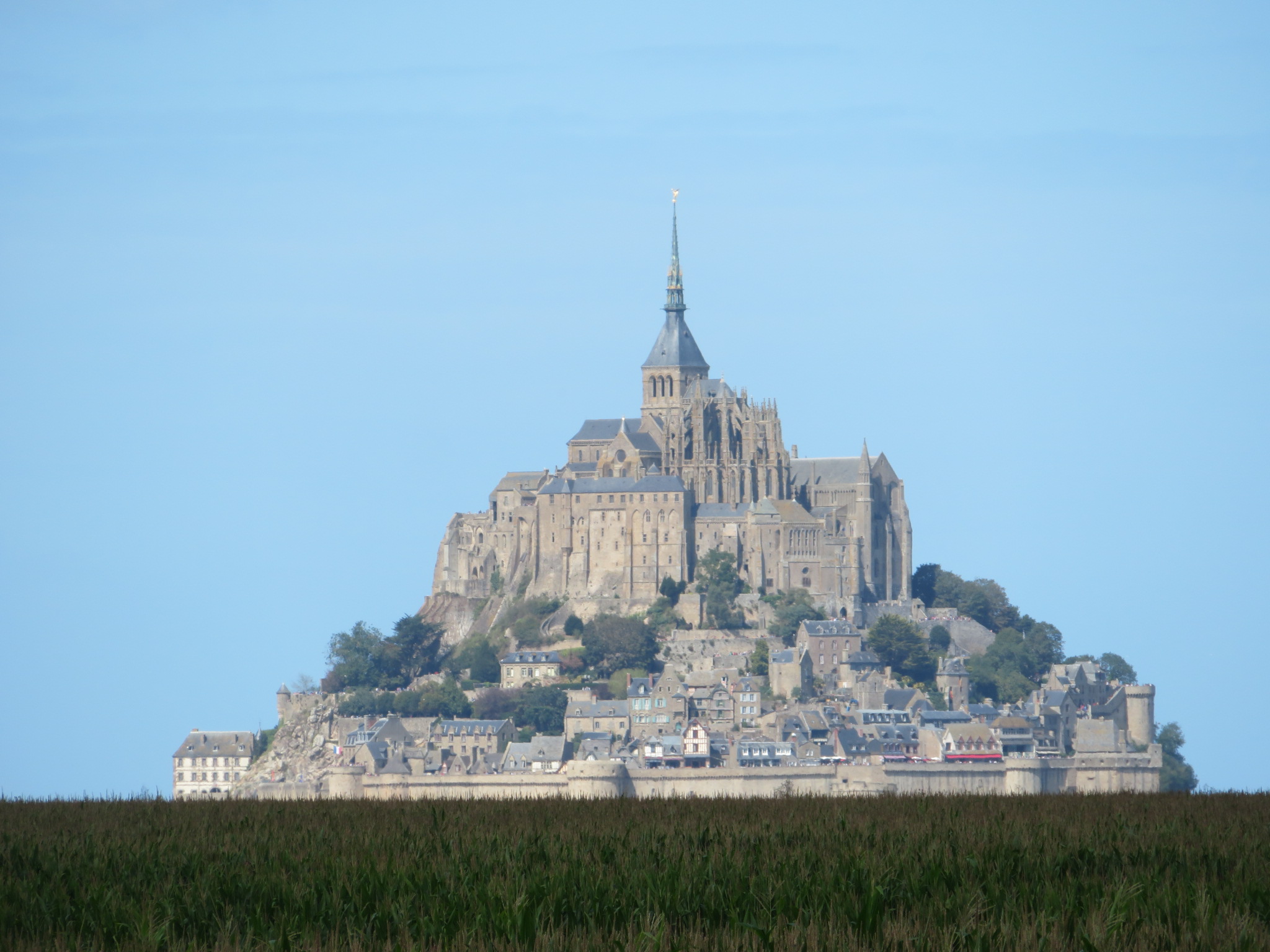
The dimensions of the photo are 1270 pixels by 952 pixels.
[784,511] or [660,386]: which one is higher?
[660,386]

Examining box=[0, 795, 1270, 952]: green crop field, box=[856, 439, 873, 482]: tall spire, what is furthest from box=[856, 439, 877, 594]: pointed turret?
box=[0, 795, 1270, 952]: green crop field

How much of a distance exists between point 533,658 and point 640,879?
89.3 m

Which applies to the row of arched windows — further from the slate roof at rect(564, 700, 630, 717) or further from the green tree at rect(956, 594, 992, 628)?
A: the slate roof at rect(564, 700, 630, 717)

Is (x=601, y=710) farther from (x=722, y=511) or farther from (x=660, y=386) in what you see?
(x=660, y=386)

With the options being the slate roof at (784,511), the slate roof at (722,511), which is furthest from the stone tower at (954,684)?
the slate roof at (722,511)

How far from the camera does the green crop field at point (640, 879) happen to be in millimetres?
24250

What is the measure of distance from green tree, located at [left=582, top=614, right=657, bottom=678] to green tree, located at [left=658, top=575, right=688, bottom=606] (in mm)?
2732

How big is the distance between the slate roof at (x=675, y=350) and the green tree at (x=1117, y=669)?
29630mm

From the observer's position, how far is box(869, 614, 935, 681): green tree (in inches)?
4454

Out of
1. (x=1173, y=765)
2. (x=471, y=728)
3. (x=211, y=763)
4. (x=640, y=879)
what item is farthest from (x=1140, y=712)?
(x=640, y=879)

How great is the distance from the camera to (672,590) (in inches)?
4673

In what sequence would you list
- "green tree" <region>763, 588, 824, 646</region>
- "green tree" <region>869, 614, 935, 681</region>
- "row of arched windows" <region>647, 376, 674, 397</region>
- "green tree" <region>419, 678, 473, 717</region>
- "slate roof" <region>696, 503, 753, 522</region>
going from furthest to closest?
"row of arched windows" <region>647, 376, 674, 397</region> → "slate roof" <region>696, 503, 753, 522</region> → "green tree" <region>763, 588, 824, 646</region> → "green tree" <region>419, 678, 473, 717</region> → "green tree" <region>869, 614, 935, 681</region>

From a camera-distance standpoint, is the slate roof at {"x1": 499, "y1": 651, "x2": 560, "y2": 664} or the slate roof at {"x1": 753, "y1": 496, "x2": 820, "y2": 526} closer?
the slate roof at {"x1": 499, "y1": 651, "x2": 560, "y2": 664}

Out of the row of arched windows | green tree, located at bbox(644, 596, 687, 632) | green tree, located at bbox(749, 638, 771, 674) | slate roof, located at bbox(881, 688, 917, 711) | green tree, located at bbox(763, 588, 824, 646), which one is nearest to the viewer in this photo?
slate roof, located at bbox(881, 688, 917, 711)
